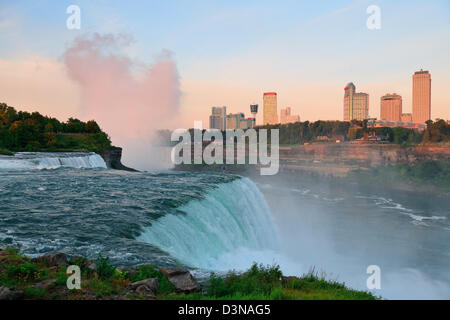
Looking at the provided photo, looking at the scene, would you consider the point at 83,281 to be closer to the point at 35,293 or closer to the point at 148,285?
the point at 35,293

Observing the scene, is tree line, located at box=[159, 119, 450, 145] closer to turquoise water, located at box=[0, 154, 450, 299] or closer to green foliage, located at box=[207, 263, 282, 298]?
turquoise water, located at box=[0, 154, 450, 299]

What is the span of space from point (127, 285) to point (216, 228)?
8.35 metres

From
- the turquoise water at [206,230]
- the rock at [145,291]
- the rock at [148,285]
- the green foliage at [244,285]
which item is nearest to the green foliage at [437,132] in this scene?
the turquoise water at [206,230]

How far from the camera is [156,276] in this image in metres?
6.87

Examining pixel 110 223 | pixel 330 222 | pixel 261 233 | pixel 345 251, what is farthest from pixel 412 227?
pixel 110 223

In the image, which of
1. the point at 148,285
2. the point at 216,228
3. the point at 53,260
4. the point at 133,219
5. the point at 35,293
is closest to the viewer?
the point at 35,293

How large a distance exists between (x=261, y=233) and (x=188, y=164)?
86580 millimetres

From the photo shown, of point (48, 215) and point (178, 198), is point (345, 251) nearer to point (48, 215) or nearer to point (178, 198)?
point (178, 198)

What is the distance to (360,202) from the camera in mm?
50219

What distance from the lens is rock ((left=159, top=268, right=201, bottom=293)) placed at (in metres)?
6.23

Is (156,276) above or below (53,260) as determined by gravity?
below

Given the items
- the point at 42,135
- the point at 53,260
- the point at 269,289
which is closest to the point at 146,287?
the point at 269,289

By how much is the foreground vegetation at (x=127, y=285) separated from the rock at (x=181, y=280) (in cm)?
10

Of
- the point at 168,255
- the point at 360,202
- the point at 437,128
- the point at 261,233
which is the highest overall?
the point at 437,128
